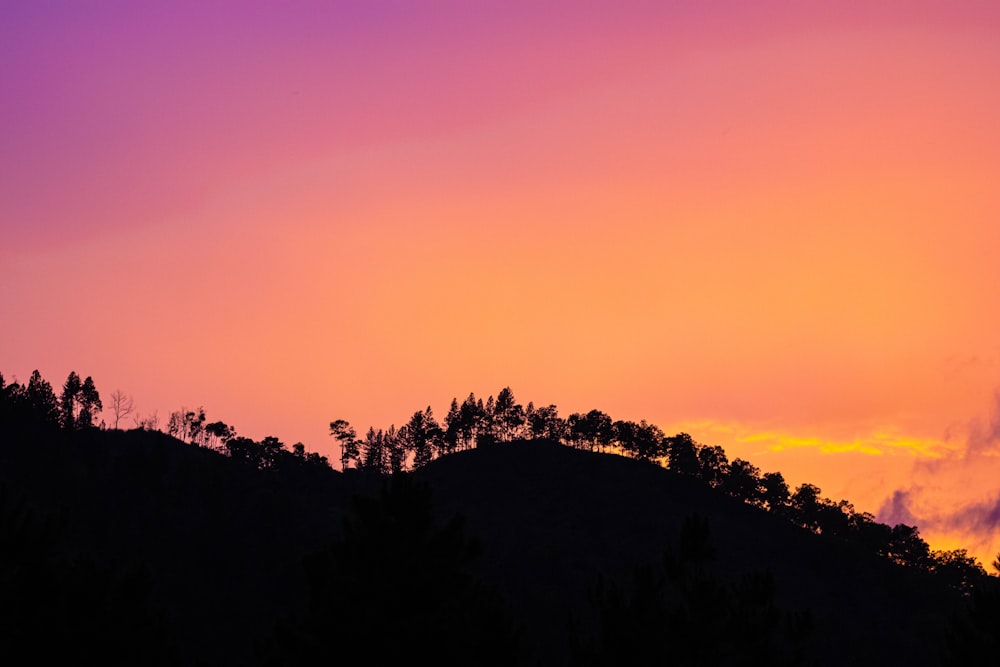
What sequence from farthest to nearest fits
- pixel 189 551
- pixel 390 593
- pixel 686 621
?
pixel 189 551 < pixel 686 621 < pixel 390 593

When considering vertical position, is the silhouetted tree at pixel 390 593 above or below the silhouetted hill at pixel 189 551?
below

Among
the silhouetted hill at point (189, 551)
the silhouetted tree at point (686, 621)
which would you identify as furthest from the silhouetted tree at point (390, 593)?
the silhouetted hill at point (189, 551)

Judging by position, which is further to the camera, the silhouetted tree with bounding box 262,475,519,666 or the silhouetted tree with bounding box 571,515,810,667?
the silhouetted tree with bounding box 571,515,810,667

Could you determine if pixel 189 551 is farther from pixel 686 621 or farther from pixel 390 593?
pixel 390 593

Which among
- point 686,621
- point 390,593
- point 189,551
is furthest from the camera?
point 189,551

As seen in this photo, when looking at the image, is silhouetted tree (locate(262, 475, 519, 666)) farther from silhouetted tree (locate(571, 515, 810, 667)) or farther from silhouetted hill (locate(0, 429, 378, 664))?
silhouetted hill (locate(0, 429, 378, 664))

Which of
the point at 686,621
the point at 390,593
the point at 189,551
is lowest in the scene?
the point at 390,593

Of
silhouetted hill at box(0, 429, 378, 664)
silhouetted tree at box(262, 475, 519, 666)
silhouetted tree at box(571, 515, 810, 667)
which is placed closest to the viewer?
silhouetted tree at box(262, 475, 519, 666)

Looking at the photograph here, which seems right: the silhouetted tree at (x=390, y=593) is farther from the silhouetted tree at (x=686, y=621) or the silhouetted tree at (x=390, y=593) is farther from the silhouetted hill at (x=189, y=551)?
the silhouetted hill at (x=189, y=551)

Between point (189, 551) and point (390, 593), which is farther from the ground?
point (189, 551)

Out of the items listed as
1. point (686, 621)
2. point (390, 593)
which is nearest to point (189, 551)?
point (686, 621)

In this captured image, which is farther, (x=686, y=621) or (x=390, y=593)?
(x=686, y=621)

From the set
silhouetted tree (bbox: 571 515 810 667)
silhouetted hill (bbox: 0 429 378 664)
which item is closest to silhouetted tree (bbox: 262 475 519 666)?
silhouetted tree (bbox: 571 515 810 667)

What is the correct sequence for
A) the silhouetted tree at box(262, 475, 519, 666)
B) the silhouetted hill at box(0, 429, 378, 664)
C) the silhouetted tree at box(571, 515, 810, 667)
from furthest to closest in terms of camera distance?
the silhouetted hill at box(0, 429, 378, 664) → the silhouetted tree at box(571, 515, 810, 667) → the silhouetted tree at box(262, 475, 519, 666)
